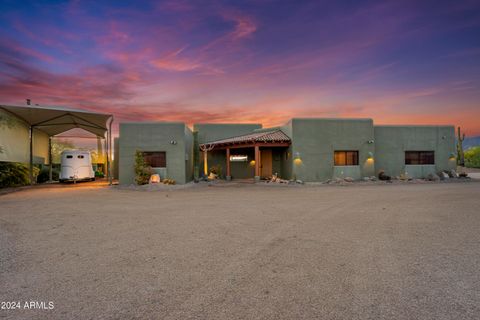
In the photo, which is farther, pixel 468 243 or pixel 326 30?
pixel 326 30

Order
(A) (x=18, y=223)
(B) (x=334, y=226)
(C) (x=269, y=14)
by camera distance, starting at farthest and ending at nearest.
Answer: (C) (x=269, y=14)
(A) (x=18, y=223)
(B) (x=334, y=226)

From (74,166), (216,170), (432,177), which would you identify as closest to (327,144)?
(432,177)

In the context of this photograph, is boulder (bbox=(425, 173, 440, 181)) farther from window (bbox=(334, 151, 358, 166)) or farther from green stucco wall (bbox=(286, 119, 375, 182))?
window (bbox=(334, 151, 358, 166))

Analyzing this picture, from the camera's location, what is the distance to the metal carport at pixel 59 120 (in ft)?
55.9

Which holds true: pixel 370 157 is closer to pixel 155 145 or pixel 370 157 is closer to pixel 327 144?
pixel 327 144

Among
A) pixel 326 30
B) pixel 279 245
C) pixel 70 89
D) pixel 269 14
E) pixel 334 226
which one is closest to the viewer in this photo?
pixel 279 245

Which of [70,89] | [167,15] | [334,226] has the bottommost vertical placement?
[334,226]

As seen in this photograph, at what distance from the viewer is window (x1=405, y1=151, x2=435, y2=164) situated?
20.8 metres

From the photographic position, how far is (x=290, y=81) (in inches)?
795

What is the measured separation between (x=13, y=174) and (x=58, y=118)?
5.28 m

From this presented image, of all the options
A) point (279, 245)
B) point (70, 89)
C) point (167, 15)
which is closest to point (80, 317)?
point (279, 245)

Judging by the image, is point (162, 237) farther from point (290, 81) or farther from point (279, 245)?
point (290, 81)

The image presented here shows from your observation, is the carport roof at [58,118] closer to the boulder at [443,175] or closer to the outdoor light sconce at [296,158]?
the outdoor light sconce at [296,158]

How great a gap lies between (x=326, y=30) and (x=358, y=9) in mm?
2242
